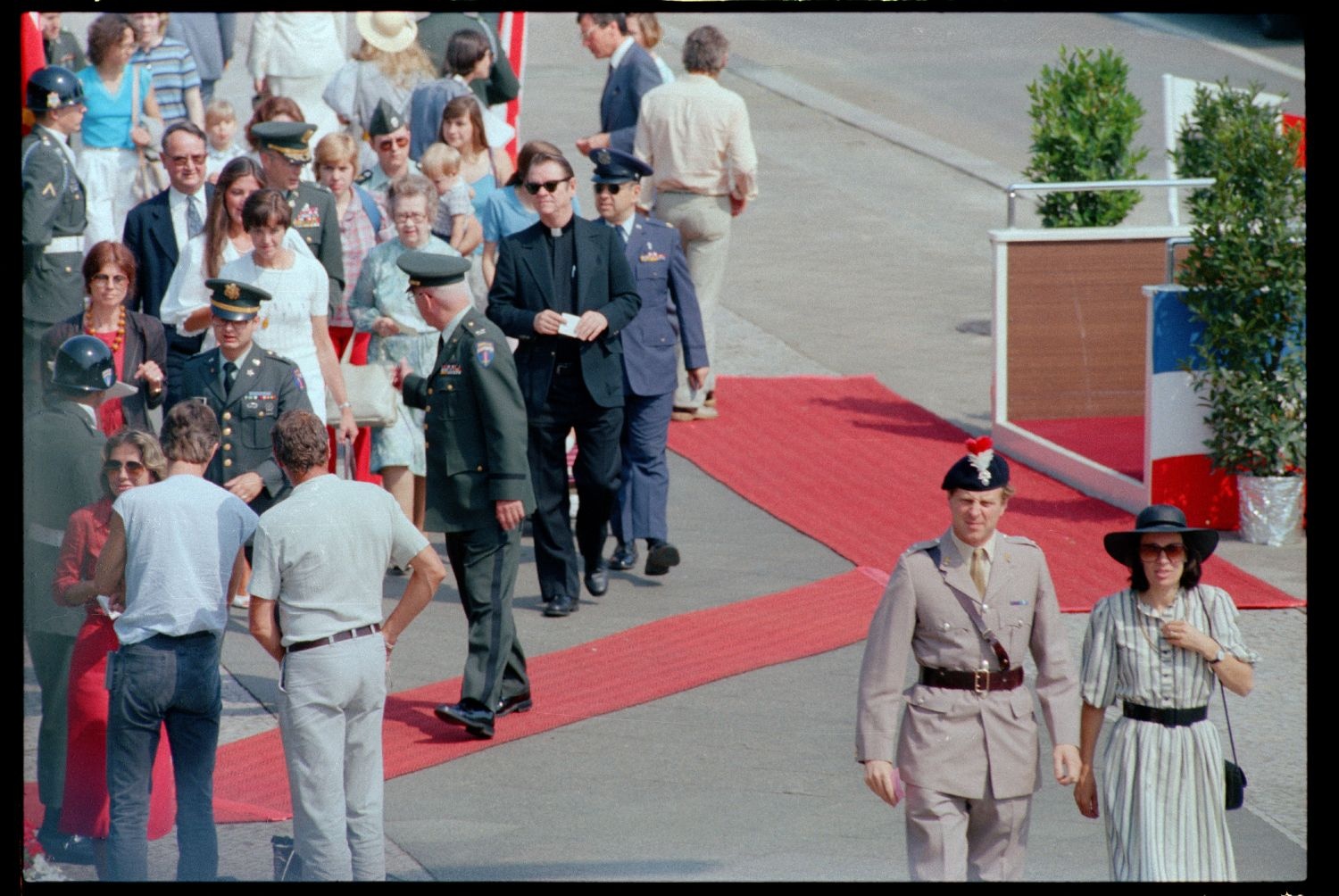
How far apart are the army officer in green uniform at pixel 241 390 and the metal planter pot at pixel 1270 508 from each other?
5.59 metres

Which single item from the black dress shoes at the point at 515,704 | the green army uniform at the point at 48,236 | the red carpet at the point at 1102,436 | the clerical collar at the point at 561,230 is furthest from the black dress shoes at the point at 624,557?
the red carpet at the point at 1102,436

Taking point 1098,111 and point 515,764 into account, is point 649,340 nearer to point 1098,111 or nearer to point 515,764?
point 515,764

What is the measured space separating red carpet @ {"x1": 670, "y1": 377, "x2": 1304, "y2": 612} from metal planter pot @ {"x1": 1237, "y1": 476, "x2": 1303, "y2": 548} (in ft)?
1.59

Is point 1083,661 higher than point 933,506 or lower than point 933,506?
higher

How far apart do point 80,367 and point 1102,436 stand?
292 inches

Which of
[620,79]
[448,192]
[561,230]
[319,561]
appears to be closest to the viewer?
[319,561]

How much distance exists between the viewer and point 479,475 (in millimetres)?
8094

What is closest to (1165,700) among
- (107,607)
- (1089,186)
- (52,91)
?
(107,607)

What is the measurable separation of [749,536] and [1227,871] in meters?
4.98

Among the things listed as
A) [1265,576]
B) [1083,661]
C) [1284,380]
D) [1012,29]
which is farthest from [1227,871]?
[1012,29]

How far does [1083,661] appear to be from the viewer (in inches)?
247

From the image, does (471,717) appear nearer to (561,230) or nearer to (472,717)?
(472,717)

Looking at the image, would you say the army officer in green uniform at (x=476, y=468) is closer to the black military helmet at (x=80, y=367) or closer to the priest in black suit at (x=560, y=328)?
the priest in black suit at (x=560, y=328)

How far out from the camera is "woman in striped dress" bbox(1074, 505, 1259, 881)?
6.09 metres
